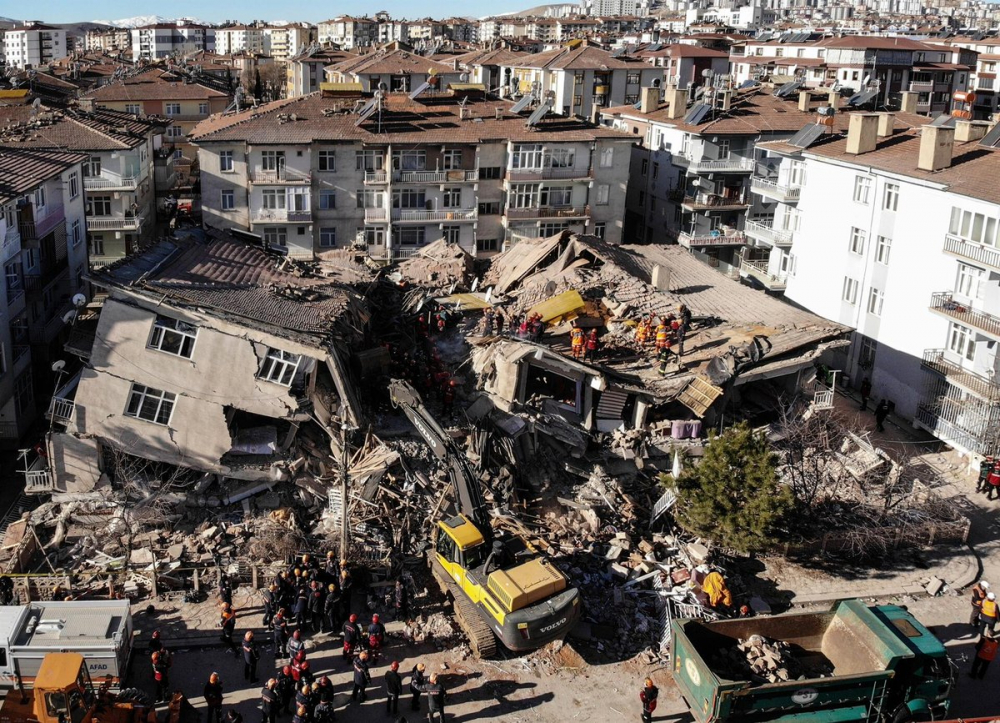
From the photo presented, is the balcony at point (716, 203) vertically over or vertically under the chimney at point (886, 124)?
under

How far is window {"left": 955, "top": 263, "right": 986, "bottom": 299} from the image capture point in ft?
111

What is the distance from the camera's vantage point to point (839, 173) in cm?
4188

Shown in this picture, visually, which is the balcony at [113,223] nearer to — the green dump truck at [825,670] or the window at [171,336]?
the window at [171,336]

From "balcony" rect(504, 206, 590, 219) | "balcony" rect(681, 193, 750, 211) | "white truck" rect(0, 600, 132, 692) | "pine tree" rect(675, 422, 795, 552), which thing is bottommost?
"white truck" rect(0, 600, 132, 692)

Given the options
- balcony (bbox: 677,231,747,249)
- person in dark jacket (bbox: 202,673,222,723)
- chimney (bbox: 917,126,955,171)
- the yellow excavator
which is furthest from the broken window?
balcony (bbox: 677,231,747,249)

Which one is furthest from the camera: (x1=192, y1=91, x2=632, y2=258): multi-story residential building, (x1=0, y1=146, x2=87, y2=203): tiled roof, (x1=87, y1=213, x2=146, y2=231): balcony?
(x1=192, y1=91, x2=632, y2=258): multi-story residential building

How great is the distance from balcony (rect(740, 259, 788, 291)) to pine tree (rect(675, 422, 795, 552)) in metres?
21.8

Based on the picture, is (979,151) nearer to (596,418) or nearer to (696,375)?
(696,375)

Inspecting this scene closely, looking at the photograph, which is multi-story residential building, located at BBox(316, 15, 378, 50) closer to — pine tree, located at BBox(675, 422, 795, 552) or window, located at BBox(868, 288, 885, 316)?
window, located at BBox(868, 288, 885, 316)

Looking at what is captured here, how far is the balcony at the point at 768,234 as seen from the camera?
46.1 m

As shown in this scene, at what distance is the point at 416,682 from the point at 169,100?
72.0 metres

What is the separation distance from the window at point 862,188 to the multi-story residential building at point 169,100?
54.0 metres

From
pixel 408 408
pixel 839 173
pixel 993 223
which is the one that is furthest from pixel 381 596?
pixel 839 173

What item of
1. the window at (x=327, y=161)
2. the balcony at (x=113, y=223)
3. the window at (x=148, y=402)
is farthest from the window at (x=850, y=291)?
the balcony at (x=113, y=223)
